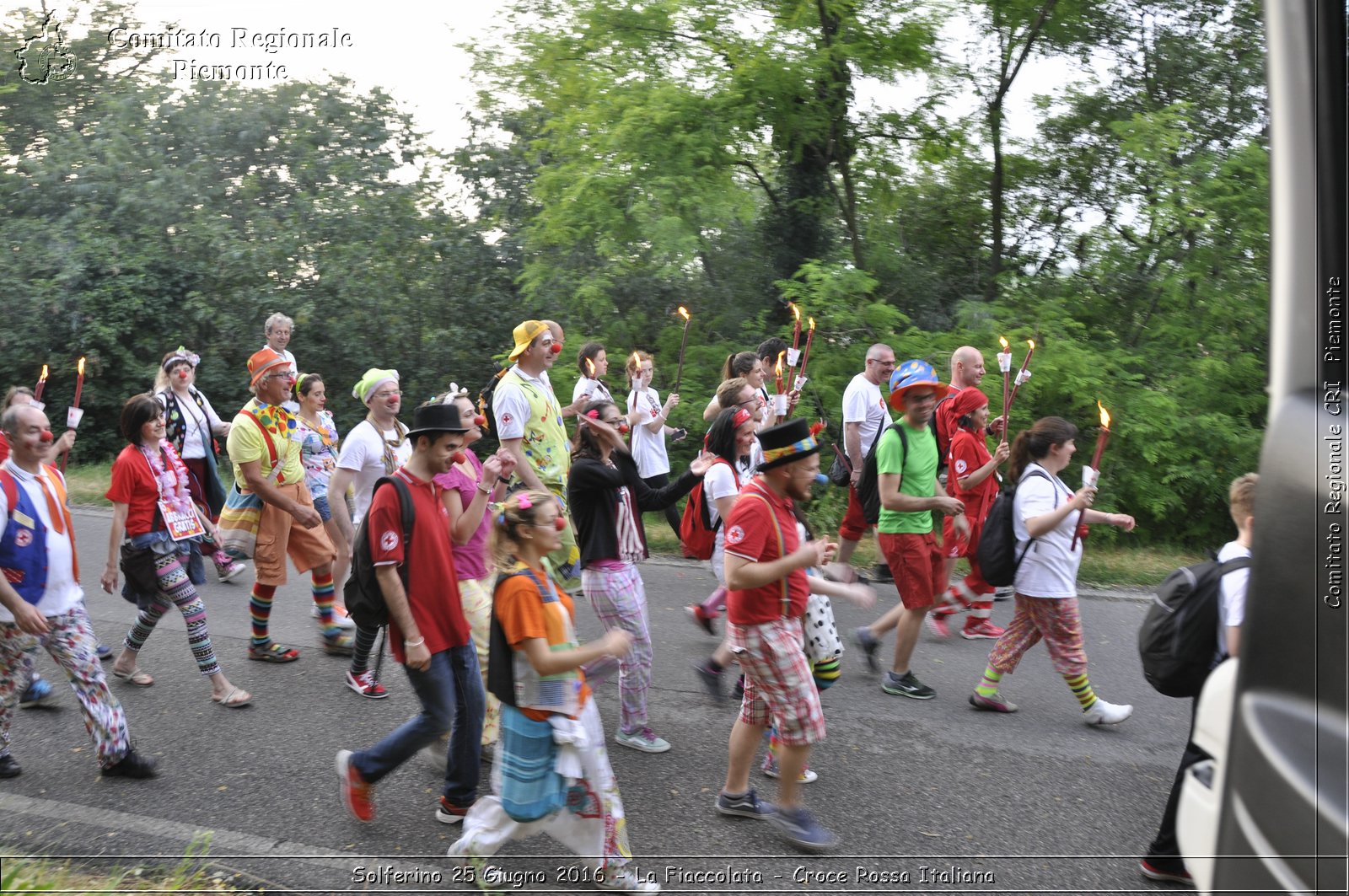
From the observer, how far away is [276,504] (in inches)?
256

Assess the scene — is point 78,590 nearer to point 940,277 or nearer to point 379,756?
point 379,756

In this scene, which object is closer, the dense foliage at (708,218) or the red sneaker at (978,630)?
the red sneaker at (978,630)

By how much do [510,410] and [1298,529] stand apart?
16.0ft

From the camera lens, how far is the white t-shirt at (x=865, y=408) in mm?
8258

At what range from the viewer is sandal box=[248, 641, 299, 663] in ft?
22.1

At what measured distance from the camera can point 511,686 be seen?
3.82 metres

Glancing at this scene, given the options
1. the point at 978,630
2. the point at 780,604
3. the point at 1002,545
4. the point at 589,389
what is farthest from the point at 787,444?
the point at 589,389

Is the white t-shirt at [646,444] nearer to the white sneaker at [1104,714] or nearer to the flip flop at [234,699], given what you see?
the flip flop at [234,699]

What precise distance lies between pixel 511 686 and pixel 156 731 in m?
2.82

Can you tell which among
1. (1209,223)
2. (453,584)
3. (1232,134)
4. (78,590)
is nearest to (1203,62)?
(1232,134)

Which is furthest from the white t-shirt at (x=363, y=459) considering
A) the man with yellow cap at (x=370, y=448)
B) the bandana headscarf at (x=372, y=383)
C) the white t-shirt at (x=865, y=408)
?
the white t-shirt at (x=865, y=408)

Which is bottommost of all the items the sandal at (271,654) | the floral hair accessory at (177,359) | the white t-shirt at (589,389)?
the sandal at (271,654)

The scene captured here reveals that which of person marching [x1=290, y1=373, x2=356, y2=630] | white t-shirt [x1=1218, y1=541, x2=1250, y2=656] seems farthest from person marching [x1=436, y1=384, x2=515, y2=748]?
white t-shirt [x1=1218, y1=541, x2=1250, y2=656]

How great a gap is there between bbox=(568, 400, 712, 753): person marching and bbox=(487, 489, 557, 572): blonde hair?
139cm
